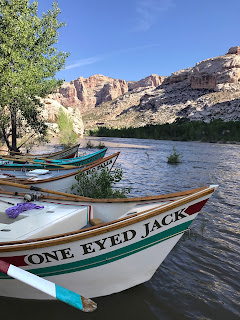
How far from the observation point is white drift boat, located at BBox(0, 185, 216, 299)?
3867 mm

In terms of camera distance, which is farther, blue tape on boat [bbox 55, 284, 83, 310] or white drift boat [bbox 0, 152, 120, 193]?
white drift boat [bbox 0, 152, 120, 193]

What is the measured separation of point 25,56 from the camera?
54.5 ft

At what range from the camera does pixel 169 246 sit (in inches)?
170

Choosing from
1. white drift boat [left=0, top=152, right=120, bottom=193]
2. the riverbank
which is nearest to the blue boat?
white drift boat [left=0, top=152, right=120, bottom=193]

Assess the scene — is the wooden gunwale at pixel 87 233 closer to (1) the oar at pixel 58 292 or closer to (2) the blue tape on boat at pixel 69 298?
(1) the oar at pixel 58 292

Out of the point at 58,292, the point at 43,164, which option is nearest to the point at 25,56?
the point at 43,164

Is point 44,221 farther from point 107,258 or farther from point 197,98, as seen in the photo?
point 197,98

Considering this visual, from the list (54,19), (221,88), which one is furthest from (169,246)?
(221,88)

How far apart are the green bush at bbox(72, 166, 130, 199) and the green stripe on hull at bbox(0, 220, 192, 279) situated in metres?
4.78

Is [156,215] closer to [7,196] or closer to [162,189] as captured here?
[7,196]

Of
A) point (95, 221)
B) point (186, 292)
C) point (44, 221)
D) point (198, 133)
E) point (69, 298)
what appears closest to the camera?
point (69, 298)

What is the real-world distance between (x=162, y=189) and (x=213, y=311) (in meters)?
9.07

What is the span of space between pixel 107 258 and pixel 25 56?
16.8m

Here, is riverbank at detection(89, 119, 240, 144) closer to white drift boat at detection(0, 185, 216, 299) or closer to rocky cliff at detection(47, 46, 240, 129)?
rocky cliff at detection(47, 46, 240, 129)
